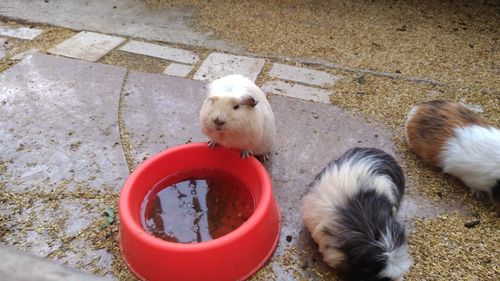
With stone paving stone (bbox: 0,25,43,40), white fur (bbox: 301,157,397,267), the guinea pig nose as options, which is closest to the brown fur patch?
white fur (bbox: 301,157,397,267)

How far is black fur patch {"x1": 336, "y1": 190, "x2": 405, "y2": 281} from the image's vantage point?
1658mm

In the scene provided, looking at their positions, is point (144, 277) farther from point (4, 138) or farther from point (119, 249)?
point (4, 138)

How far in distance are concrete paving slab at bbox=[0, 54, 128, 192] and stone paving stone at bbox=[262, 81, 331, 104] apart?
3.76 feet

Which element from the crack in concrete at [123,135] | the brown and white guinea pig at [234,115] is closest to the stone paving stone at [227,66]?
the crack in concrete at [123,135]

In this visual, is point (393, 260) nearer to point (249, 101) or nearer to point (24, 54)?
point (249, 101)

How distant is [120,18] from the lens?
426 cm

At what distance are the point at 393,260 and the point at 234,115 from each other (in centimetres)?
94

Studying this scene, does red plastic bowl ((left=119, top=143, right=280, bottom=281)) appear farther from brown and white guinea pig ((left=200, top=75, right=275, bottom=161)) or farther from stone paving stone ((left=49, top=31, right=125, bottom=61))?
stone paving stone ((left=49, top=31, right=125, bottom=61))

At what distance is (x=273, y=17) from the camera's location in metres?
4.35

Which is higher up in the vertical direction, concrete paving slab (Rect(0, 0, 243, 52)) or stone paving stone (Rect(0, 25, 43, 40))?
concrete paving slab (Rect(0, 0, 243, 52))

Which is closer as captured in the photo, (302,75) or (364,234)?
(364,234)

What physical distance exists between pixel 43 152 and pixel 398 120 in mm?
2300

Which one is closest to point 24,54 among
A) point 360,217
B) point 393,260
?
point 360,217

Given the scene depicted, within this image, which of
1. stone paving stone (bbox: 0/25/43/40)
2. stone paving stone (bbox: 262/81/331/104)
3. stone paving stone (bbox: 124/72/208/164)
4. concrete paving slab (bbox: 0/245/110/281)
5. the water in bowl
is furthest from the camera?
stone paving stone (bbox: 0/25/43/40)
